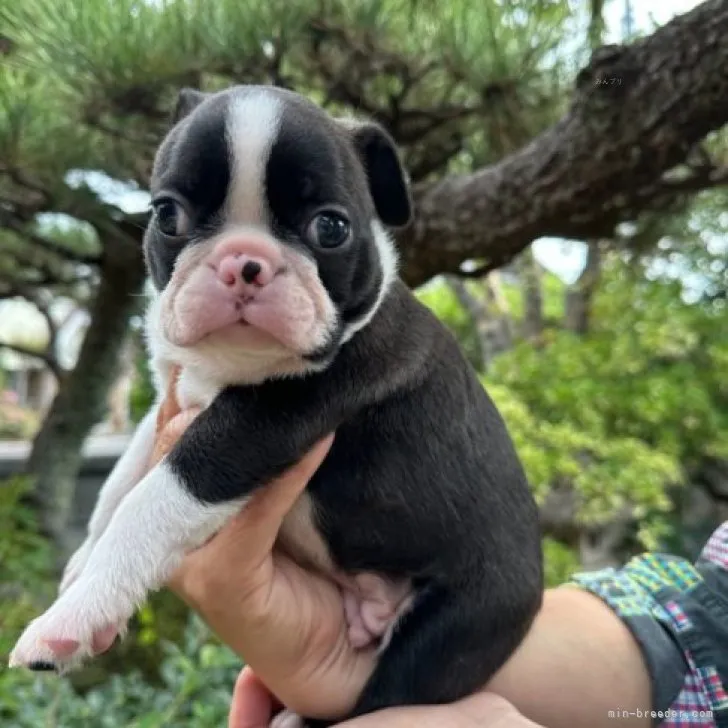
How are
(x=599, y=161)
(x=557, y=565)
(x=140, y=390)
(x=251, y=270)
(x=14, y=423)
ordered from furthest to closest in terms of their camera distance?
(x=14, y=423), (x=140, y=390), (x=557, y=565), (x=599, y=161), (x=251, y=270)

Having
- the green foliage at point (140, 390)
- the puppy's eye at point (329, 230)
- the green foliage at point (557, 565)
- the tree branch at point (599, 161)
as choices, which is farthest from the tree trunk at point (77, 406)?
the puppy's eye at point (329, 230)

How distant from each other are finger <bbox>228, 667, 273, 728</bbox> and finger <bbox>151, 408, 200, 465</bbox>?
0.46m

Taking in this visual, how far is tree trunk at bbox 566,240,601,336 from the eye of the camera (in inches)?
134

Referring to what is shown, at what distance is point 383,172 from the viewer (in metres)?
1.30

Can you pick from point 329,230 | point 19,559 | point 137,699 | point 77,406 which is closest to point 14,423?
point 77,406

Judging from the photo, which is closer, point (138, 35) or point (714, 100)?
point (714, 100)

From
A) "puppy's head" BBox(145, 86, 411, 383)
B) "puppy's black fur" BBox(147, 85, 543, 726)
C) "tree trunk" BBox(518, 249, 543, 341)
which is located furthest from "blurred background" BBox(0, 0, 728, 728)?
"puppy's head" BBox(145, 86, 411, 383)

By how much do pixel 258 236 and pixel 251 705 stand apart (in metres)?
0.91

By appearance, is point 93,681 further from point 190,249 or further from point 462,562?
point 190,249

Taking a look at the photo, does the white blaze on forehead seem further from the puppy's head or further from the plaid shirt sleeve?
the plaid shirt sleeve

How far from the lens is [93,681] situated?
2.58m

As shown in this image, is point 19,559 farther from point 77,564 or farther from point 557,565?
point 557,565

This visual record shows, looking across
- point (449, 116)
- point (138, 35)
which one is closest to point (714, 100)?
point (449, 116)

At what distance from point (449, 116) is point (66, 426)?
1.71 meters
